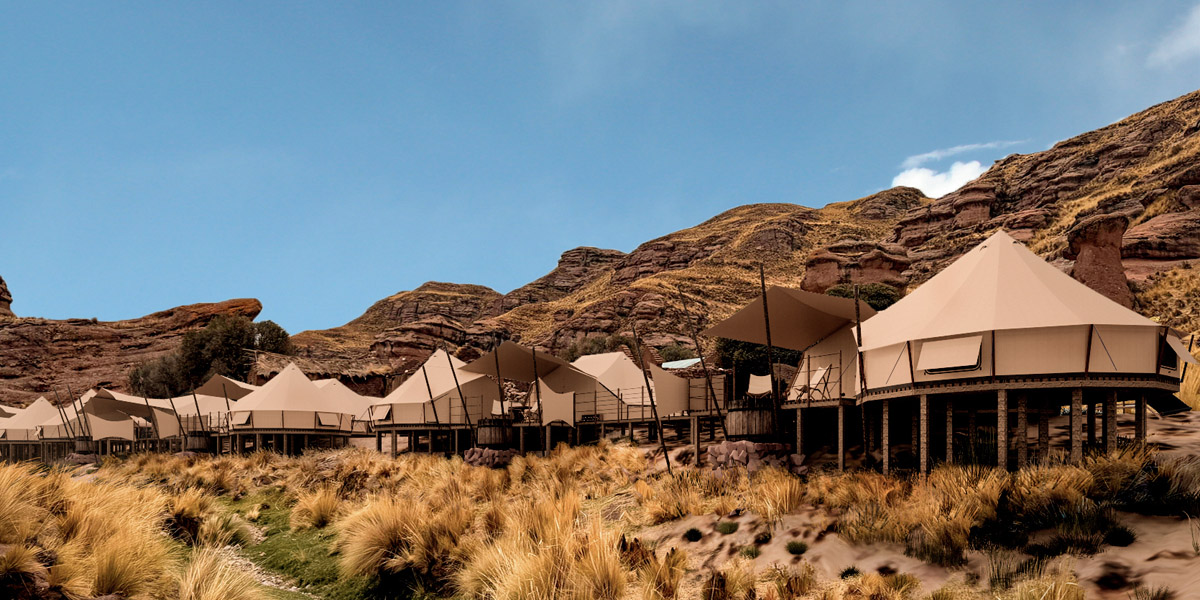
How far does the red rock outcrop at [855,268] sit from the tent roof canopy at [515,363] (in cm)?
3937

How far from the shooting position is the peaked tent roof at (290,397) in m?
35.9

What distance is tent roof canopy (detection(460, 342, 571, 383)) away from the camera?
29.6 metres

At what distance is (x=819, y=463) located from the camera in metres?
19.0

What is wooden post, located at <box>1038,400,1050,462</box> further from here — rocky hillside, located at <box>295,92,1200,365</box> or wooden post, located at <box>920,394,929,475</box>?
rocky hillside, located at <box>295,92,1200,365</box>

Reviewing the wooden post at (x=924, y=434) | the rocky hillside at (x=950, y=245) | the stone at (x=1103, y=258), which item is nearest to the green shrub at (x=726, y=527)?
the wooden post at (x=924, y=434)

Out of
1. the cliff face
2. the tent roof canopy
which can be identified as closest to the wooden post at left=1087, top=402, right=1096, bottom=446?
the tent roof canopy

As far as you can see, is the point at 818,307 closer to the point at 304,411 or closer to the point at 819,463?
the point at 819,463

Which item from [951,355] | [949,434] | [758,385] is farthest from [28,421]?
[951,355]

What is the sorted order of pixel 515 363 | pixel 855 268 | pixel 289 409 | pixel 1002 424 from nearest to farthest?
1. pixel 1002 424
2. pixel 515 363
3. pixel 289 409
4. pixel 855 268

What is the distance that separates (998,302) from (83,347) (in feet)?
289

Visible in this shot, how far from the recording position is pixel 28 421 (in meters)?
47.7

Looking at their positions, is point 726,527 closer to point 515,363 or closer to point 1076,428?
point 1076,428

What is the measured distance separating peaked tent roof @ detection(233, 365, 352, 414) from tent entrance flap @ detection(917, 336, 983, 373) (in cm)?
2891

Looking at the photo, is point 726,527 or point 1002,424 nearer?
point 726,527
